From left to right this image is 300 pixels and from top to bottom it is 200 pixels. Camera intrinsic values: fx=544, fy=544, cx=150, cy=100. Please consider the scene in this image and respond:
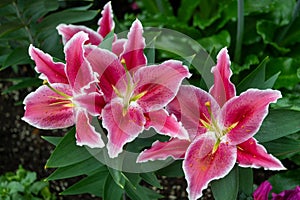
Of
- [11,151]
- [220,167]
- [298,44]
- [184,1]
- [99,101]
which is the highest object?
[99,101]

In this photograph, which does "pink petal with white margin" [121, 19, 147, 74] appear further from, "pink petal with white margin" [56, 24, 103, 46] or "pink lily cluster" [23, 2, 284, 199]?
"pink petal with white margin" [56, 24, 103, 46]

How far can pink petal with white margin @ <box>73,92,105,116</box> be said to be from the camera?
81 cm

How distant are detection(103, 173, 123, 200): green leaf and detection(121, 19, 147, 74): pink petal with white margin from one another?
0.25m

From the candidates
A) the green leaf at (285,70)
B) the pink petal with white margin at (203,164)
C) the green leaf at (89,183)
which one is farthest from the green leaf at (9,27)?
the green leaf at (285,70)

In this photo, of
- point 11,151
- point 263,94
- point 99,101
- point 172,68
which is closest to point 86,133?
point 99,101

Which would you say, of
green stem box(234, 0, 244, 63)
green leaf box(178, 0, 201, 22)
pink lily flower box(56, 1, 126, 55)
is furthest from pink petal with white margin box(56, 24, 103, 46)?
green leaf box(178, 0, 201, 22)

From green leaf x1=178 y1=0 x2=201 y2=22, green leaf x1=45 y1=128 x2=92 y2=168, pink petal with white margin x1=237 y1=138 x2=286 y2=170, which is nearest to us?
pink petal with white margin x1=237 y1=138 x2=286 y2=170

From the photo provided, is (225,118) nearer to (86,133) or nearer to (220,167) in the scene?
(220,167)

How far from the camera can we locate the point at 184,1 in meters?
1.73

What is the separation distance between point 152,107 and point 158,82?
4 centimetres

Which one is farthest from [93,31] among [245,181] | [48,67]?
[245,181]

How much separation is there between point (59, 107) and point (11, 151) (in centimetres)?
91

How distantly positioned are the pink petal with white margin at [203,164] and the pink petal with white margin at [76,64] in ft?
0.64

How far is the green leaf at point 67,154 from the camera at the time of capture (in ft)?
3.00
